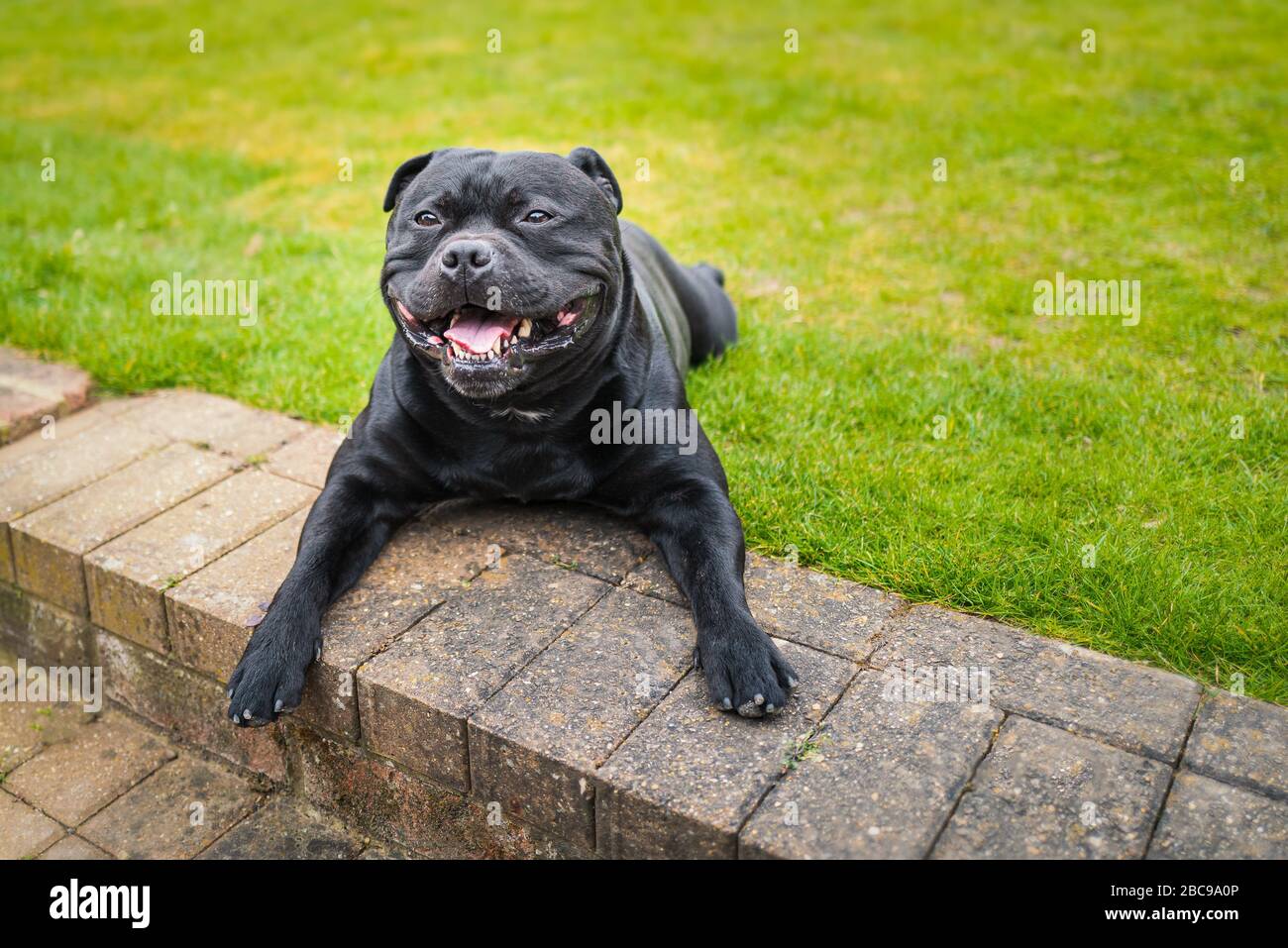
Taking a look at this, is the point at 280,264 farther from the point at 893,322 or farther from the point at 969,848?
the point at 969,848

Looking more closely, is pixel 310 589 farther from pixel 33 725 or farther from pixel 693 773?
pixel 33 725

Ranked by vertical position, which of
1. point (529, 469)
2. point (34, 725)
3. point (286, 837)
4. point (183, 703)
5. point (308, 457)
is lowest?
point (286, 837)

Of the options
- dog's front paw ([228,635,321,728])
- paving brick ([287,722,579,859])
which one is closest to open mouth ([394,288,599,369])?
dog's front paw ([228,635,321,728])

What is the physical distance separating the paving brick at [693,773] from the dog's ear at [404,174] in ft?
5.53

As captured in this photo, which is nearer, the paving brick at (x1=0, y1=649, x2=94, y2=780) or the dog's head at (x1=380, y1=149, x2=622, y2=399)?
the dog's head at (x1=380, y1=149, x2=622, y2=399)

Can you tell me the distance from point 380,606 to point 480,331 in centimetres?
80

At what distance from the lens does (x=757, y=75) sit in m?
8.70

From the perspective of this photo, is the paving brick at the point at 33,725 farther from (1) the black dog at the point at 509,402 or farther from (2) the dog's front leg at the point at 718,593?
(2) the dog's front leg at the point at 718,593

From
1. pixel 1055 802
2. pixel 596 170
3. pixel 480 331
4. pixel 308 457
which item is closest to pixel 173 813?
pixel 308 457

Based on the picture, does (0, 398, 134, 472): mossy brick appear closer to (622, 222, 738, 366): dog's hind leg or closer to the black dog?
the black dog

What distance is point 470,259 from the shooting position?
2.86 metres

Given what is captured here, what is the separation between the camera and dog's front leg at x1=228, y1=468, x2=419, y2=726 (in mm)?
2783

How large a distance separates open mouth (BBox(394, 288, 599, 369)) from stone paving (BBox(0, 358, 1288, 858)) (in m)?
0.64

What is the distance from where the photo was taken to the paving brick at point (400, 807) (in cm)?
283
